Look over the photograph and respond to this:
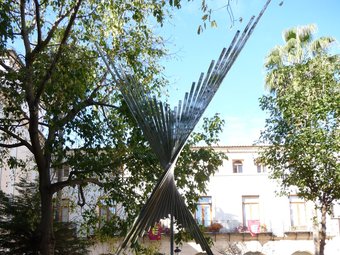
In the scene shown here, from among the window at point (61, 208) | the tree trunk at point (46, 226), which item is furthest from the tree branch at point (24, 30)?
the window at point (61, 208)

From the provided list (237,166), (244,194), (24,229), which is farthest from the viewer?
(237,166)

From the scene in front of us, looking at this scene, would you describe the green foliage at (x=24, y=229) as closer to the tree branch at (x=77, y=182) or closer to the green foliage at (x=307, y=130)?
the tree branch at (x=77, y=182)

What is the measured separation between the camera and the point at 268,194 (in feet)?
75.2

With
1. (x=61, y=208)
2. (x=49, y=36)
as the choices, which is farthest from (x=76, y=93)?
(x=61, y=208)

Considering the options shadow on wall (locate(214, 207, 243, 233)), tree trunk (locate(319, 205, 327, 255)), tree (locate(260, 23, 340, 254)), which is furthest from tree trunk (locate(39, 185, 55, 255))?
shadow on wall (locate(214, 207, 243, 233))

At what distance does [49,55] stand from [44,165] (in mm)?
2143

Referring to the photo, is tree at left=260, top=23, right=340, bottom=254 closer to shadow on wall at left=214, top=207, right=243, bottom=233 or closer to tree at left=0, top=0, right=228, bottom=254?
tree at left=0, top=0, right=228, bottom=254

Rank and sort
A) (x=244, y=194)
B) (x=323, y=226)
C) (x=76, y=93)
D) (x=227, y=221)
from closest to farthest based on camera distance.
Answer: (x=76, y=93)
(x=323, y=226)
(x=227, y=221)
(x=244, y=194)

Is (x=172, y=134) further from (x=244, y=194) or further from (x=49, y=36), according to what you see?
(x=244, y=194)

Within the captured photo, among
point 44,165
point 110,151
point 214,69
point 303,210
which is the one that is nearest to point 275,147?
point 110,151

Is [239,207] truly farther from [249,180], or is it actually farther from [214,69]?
[214,69]

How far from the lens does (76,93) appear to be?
31.1 feet

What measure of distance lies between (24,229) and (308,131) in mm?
7913

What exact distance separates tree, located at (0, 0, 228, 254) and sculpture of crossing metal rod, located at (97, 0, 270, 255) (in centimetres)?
310
